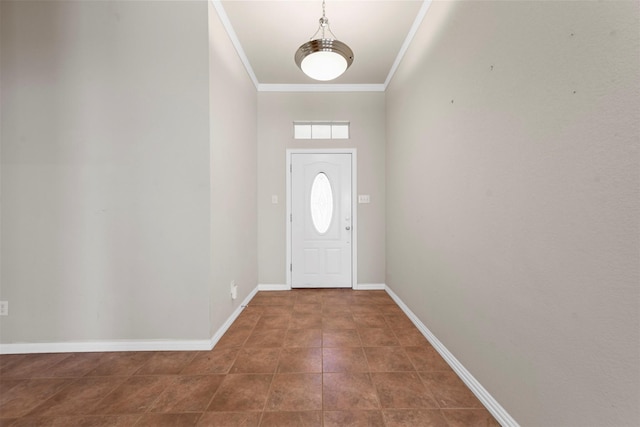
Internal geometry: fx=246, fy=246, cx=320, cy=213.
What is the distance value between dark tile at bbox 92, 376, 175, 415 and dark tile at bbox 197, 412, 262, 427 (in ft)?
1.29

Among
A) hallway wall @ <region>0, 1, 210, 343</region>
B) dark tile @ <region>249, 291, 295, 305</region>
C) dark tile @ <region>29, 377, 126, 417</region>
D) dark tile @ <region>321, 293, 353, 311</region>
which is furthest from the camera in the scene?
dark tile @ <region>249, 291, 295, 305</region>

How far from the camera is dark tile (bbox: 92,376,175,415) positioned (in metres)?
1.45

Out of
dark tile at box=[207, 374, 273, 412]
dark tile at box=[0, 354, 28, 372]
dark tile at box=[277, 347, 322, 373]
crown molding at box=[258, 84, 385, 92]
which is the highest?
crown molding at box=[258, 84, 385, 92]

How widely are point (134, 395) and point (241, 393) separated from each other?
0.67m

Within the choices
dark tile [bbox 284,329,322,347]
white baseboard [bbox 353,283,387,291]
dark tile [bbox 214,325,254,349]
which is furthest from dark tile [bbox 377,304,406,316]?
dark tile [bbox 214,325,254,349]

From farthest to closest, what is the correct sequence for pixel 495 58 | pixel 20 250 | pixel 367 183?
pixel 367 183 < pixel 20 250 < pixel 495 58

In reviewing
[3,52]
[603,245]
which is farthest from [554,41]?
[3,52]

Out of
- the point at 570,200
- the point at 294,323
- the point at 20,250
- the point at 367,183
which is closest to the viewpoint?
the point at 570,200

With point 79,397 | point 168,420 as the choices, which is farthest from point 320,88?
point 79,397

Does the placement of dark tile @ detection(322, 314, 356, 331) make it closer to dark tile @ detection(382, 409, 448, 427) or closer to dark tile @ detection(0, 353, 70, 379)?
dark tile @ detection(382, 409, 448, 427)

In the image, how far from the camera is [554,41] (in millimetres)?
1018

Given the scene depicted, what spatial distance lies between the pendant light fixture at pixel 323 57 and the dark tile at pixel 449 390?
245 cm

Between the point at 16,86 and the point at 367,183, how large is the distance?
3.63 metres

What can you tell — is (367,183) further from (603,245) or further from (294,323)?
(603,245)
